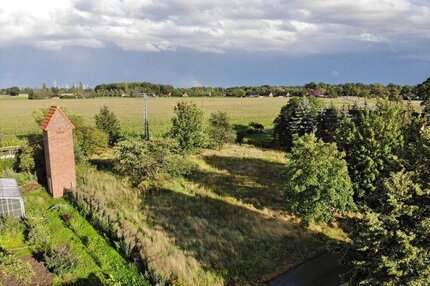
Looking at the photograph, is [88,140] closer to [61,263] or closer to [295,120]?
[61,263]

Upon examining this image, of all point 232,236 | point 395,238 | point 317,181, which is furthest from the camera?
point 317,181

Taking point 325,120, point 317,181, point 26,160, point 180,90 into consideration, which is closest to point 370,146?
point 317,181

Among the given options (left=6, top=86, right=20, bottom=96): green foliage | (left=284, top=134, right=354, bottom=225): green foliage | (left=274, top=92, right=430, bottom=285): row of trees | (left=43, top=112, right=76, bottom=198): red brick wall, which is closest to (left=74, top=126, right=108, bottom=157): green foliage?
(left=43, top=112, right=76, bottom=198): red brick wall

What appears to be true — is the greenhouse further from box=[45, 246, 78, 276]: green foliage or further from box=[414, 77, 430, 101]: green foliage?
box=[414, 77, 430, 101]: green foliage

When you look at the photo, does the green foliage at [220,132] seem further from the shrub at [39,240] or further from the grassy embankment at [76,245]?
the shrub at [39,240]

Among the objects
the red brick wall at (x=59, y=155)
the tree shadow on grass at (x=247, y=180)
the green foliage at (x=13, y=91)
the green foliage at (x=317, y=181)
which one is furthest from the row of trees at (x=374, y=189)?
the green foliage at (x=13, y=91)

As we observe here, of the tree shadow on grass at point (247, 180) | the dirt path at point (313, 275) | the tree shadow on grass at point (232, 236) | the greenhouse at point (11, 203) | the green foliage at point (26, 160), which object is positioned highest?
the green foliage at point (26, 160)
